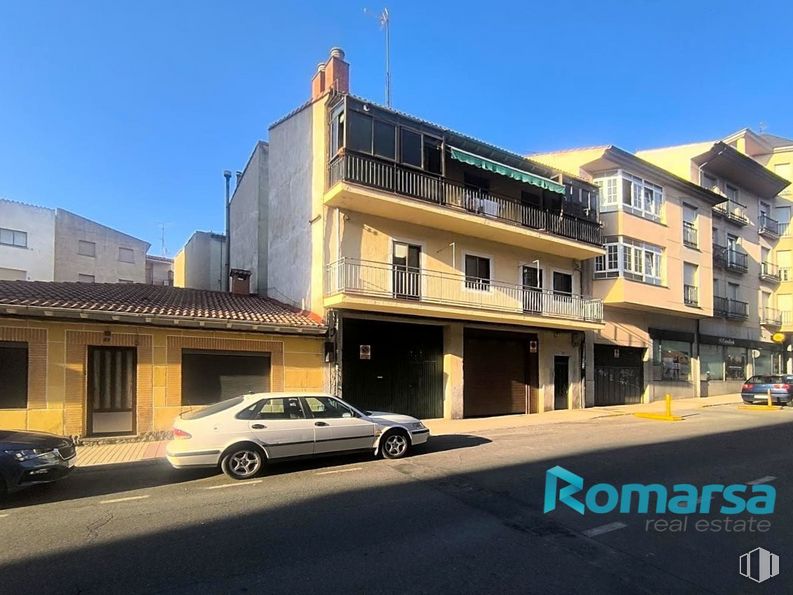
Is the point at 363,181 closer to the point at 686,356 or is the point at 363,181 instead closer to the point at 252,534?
the point at 252,534

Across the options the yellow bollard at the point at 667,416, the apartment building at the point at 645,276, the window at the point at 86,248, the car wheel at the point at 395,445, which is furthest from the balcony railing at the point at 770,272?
the window at the point at 86,248

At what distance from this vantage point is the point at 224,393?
41.4 feet

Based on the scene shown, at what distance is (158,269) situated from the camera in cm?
4250

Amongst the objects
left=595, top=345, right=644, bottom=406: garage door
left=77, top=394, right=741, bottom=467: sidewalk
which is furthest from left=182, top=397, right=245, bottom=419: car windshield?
left=595, top=345, right=644, bottom=406: garage door

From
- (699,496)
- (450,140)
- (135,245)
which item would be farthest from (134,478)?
(135,245)

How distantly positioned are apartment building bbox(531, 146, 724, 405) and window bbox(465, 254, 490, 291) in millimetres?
A: 6303

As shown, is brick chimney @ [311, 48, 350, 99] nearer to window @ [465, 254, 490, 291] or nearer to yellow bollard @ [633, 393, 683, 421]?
window @ [465, 254, 490, 291]

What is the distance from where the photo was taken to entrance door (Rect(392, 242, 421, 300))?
14.9 metres

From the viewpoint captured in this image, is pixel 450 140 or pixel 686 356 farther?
pixel 686 356

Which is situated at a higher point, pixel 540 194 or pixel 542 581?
pixel 540 194

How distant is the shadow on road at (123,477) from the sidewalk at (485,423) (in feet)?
1.35

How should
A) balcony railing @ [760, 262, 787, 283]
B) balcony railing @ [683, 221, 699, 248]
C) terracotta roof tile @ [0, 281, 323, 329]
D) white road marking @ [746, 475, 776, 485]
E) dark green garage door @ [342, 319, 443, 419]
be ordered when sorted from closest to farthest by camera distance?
white road marking @ [746, 475, 776, 485], terracotta roof tile @ [0, 281, 323, 329], dark green garage door @ [342, 319, 443, 419], balcony railing @ [683, 221, 699, 248], balcony railing @ [760, 262, 787, 283]

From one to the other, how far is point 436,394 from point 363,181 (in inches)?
283

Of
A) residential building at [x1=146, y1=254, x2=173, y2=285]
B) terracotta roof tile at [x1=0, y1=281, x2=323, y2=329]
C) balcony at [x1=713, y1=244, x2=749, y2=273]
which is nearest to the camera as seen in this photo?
terracotta roof tile at [x1=0, y1=281, x2=323, y2=329]
